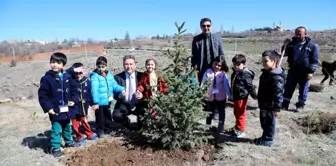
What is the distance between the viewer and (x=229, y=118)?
6.94 meters

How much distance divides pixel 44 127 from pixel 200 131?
3720 mm

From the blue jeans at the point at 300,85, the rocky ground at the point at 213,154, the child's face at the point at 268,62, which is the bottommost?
the rocky ground at the point at 213,154

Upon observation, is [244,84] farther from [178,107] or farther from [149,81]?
[149,81]

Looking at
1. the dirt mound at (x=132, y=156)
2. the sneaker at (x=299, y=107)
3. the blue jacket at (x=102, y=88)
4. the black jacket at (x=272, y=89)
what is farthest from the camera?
the sneaker at (x=299, y=107)

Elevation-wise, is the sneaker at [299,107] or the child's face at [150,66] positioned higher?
the child's face at [150,66]

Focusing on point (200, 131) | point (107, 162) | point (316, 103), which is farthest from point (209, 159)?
point (316, 103)

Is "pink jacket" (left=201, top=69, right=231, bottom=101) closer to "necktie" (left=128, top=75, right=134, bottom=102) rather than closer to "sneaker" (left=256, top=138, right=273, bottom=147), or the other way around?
"sneaker" (left=256, top=138, right=273, bottom=147)

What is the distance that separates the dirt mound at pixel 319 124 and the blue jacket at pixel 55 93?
4367 millimetres

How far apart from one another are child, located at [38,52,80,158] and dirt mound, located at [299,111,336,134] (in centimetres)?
434

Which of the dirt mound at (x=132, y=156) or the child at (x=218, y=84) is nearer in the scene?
the dirt mound at (x=132, y=156)

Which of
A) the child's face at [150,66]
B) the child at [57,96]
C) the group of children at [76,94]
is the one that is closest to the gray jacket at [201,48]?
the child's face at [150,66]

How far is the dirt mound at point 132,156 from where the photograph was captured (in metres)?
4.53

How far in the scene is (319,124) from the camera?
6.07m

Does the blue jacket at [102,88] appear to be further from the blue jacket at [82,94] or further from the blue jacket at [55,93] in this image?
the blue jacket at [55,93]
